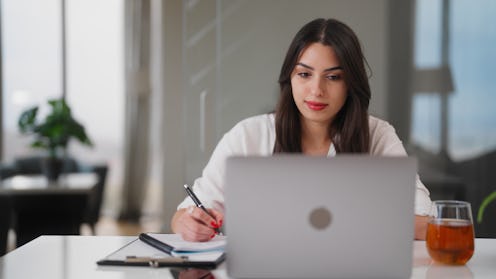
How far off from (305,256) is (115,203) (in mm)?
6211

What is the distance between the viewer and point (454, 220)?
1.44 m

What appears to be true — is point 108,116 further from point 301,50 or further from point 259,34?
point 301,50

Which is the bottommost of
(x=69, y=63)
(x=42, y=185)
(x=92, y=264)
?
(x=42, y=185)

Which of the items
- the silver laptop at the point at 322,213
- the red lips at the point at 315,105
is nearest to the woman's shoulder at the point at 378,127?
the red lips at the point at 315,105

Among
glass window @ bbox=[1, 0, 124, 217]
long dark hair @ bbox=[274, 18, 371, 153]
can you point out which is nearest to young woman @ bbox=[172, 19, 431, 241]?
long dark hair @ bbox=[274, 18, 371, 153]

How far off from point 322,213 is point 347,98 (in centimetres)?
101

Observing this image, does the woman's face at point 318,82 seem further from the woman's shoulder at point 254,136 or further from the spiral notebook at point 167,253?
the spiral notebook at point 167,253

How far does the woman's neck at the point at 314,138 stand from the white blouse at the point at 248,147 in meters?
0.04

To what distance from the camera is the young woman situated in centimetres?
207

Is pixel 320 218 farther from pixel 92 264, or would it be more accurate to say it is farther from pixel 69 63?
pixel 69 63

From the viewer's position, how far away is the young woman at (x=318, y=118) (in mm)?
2066

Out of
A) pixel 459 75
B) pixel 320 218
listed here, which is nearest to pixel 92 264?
pixel 320 218

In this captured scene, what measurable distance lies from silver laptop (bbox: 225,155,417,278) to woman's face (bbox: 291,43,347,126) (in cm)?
82

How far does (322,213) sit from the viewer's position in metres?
1.25
